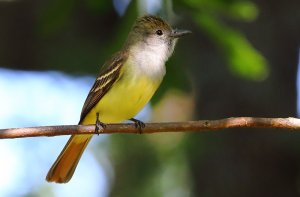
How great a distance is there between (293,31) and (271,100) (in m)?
0.70

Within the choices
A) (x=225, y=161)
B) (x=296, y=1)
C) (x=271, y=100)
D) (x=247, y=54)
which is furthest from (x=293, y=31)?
(x=247, y=54)

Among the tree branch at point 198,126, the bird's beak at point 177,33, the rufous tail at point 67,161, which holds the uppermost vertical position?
the bird's beak at point 177,33

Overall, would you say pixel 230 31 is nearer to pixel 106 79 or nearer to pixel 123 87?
pixel 123 87

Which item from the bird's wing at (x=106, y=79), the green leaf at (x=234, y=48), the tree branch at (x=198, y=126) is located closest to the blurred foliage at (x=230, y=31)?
the green leaf at (x=234, y=48)

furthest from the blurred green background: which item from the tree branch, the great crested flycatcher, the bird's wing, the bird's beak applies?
the tree branch

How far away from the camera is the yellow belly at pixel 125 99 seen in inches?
165

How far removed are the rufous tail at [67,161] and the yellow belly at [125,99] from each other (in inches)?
12.6

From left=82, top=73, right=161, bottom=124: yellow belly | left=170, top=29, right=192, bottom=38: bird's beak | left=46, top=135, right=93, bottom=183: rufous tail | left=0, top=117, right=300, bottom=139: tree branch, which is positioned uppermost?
left=170, top=29, right=192, bottom=38: bird's beak

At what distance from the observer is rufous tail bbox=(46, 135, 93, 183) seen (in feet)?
14.5

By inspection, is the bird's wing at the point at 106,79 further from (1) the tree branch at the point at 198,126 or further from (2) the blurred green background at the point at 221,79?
(1) the tree branch at the point at 198,126

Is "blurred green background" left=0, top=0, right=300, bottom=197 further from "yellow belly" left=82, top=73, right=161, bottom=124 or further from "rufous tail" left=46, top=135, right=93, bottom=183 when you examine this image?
"yellow belly" left=82, top=73, right=161, bottom=124

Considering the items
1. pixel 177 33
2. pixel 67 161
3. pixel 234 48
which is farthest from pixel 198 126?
pixel 177 33

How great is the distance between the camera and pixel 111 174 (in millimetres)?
9031

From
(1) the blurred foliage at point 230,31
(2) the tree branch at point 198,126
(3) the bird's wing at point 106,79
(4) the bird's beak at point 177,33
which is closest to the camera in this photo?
(2) the tree branch at point 198,126
